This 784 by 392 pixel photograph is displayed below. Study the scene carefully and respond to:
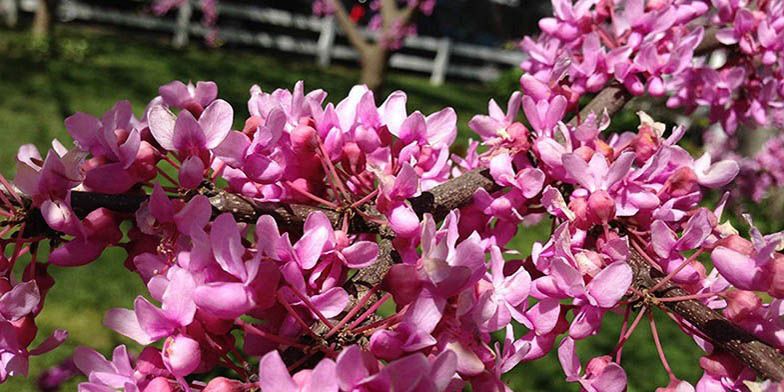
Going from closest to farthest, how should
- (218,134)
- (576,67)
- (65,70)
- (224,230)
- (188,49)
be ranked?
(224,230)
(218,134)
(576,67)
(65,70)
(188,49)

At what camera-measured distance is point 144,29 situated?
11.6m

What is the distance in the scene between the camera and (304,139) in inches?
35.1

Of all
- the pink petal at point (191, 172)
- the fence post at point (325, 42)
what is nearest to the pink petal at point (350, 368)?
the pink petal at point (191, 172)

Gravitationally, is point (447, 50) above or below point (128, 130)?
below

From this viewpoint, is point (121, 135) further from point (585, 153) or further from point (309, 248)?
point (585, 153)

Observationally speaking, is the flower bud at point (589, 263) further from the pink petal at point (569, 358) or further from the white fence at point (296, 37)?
the white fence at point (296, 37)

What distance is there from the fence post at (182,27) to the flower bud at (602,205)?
10942mm

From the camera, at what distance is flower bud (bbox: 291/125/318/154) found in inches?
35.1

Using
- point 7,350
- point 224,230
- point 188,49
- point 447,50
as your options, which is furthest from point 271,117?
point 447,50

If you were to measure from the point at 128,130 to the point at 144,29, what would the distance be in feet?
38.9

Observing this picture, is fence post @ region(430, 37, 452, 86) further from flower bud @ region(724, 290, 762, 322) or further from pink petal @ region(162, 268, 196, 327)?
pink petal @ region(162, 268, 196, 327)

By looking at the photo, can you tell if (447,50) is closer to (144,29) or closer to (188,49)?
(188,49)

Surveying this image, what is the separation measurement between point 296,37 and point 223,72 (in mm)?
3158

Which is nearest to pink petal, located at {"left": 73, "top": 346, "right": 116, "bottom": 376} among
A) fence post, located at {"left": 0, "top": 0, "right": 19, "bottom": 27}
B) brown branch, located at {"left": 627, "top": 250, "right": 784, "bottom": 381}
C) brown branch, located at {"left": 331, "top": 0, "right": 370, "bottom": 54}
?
brown branch, located at {"left": 627, "top": 250, "right": 784, "bottom": 381}
